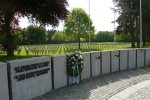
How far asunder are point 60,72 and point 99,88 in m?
1.61

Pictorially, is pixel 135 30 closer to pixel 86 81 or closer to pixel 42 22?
pixel 42 22

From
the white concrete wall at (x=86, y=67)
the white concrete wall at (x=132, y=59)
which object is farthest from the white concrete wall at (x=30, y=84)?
the white concrete wall at (x=132, y=59)

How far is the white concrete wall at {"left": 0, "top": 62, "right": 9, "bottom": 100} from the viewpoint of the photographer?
9.03m

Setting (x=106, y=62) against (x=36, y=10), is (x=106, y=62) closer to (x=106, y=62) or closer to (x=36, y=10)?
(x=106, y=62)

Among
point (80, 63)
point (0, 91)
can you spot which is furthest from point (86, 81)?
point (0, 91)

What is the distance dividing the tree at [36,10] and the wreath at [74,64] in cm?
879

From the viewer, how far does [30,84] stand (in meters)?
10.5

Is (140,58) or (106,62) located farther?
(140,58)

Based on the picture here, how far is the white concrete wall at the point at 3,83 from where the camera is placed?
9031 mm

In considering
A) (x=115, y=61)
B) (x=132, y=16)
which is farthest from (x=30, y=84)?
(x=132, y=16)

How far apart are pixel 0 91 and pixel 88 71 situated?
631cm

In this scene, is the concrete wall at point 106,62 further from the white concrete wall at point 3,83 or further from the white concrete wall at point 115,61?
the white concrete wall at point 3,83

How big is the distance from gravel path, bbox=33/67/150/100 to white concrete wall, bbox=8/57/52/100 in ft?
0.89

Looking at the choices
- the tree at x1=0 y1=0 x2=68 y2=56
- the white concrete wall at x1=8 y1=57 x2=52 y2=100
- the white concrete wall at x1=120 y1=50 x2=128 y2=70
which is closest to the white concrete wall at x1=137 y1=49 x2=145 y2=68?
the white concrete wall at x1=120 y1=50 x2=128 y2=70
